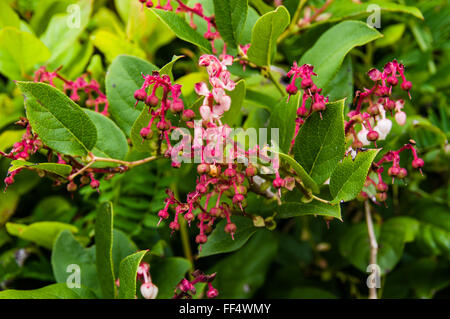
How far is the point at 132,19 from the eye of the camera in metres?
1.14

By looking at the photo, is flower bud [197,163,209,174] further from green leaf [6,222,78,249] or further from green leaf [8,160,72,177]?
green leaf [6,222,78,249]

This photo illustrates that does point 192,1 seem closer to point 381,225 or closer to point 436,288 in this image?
point 381,225

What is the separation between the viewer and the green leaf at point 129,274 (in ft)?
2.50

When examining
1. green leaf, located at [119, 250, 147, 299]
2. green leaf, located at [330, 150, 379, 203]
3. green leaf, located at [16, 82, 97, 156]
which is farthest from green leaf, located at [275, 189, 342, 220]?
green leaf, located at [16, 82, 97, 156]

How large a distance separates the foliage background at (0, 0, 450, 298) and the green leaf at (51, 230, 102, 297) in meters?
0.02

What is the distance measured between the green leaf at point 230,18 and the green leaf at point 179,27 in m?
0.05

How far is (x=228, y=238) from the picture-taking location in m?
0.84

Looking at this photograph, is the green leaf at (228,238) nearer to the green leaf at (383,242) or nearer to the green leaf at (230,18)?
the green leaf at (230,18)

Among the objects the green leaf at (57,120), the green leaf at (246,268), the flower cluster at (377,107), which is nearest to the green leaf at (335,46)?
the flower cluster at (377,107)

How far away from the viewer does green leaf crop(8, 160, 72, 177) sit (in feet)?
2.45

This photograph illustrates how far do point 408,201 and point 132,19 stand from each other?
92 cm

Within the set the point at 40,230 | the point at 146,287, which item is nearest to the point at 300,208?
the point at 146,287

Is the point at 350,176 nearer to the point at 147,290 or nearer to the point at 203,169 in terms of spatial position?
the point at 203,169
